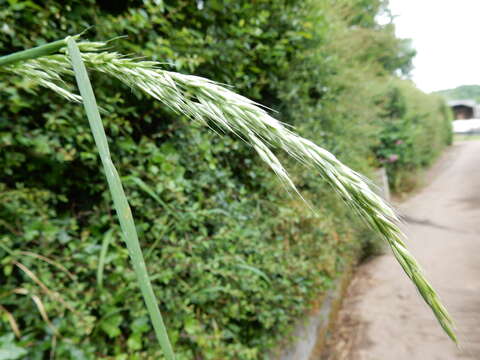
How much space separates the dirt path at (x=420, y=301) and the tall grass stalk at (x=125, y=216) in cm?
288

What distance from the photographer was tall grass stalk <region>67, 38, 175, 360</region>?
0.27 metres

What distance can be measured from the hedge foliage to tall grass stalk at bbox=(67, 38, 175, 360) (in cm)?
97

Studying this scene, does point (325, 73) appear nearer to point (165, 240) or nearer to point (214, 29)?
point (214, 29)

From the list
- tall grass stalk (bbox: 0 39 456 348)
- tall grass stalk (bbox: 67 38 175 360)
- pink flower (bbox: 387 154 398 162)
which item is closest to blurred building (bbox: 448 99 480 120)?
pink flower (bbox: 387 154 398 162)

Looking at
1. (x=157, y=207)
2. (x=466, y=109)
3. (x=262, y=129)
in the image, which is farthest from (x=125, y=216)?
(x=466, y=109)

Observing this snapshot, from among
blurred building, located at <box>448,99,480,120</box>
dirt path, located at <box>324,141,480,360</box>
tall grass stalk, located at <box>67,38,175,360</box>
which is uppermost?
blurred building, located at <box>448,99,480,120</box>

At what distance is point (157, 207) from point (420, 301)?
3057mm

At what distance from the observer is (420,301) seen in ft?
9.62

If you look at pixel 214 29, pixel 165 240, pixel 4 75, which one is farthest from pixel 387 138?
pixel 4 75

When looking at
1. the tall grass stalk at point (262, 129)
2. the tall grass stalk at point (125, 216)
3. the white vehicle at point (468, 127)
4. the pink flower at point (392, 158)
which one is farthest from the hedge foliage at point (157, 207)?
the white vehicle at point (468, 127)

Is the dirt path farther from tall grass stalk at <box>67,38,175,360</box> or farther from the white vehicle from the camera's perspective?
the white vehicle

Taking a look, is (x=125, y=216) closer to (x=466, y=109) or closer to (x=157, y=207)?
(x=157, y=207)

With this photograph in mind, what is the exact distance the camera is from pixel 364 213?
37cm

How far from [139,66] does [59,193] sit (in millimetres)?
1265
